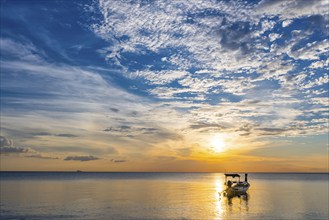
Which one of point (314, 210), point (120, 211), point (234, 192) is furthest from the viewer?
point (234, 192)

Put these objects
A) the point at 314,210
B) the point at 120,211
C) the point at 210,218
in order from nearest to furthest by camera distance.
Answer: the point at 210,218
the point at 120,211
the point at 314,210

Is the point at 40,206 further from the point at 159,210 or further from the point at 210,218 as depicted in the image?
the point at 210,218

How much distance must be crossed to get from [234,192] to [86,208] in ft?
175

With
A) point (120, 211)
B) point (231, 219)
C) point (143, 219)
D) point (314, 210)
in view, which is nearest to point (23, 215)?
point (120, 211)

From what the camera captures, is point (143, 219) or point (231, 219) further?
point (231, 219)

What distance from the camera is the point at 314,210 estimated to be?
67.6 metres

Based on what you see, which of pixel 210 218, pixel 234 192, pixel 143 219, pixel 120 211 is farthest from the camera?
pixel 234 192

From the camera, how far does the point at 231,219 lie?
58.3 metres

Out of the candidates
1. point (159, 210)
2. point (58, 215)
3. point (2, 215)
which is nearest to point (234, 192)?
point (159, 210)

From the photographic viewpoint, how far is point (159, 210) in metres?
65.3

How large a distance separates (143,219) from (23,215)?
67.8ft

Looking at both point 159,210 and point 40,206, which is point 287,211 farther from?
point 40,206

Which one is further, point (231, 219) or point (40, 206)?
point (40, 206)

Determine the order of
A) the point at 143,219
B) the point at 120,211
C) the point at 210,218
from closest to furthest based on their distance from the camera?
1. the point at 143,219
2. the point at 210,218
3. the point at 120,211
